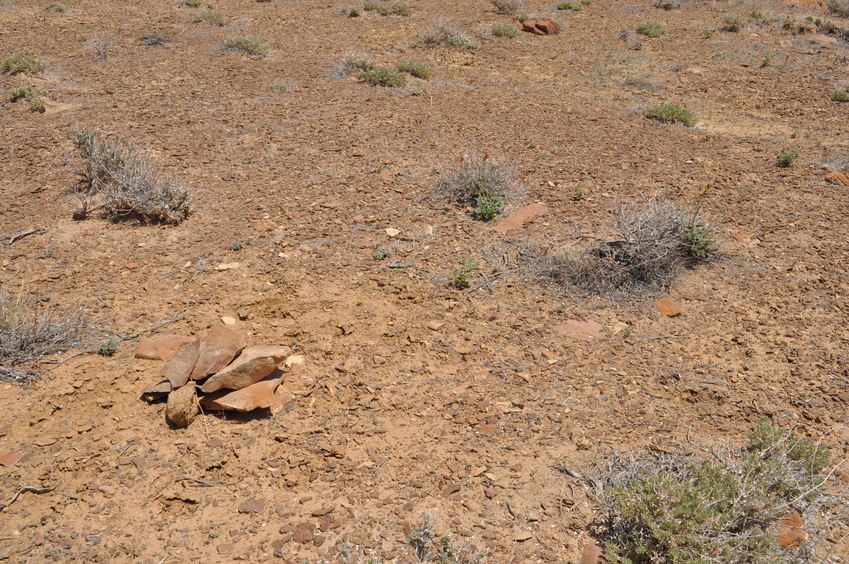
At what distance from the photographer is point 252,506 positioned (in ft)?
9.46

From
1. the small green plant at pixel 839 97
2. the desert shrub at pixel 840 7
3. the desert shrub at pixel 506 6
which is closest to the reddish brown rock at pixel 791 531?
the small green plant at pixel 839 97

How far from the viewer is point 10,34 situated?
10.1 metres

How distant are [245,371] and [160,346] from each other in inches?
28.7

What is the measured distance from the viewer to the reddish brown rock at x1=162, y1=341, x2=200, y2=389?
11.1 ft

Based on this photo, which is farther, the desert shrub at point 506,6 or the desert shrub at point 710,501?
the desert shrub at point 506,6

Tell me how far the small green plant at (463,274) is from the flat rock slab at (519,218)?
0.59 metres

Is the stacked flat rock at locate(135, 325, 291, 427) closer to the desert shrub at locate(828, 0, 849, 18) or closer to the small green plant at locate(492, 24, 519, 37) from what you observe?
the small green plant at locate(492, 24, 519, 37)

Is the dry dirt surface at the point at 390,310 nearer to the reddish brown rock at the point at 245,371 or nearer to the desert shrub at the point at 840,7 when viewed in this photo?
the reddish brown rock at the point at 245,371

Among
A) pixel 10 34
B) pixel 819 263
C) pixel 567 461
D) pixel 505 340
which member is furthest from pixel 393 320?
pixel 10 34

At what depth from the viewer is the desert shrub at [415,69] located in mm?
8719

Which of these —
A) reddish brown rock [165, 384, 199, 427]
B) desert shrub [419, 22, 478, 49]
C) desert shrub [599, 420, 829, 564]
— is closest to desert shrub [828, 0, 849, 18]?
desert shrub [419, 22, 478, 49]

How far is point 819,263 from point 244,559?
457 cm

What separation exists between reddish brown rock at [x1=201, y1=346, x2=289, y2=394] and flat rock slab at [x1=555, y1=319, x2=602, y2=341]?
182cm

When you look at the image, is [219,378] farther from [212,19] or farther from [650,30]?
[650,30]
